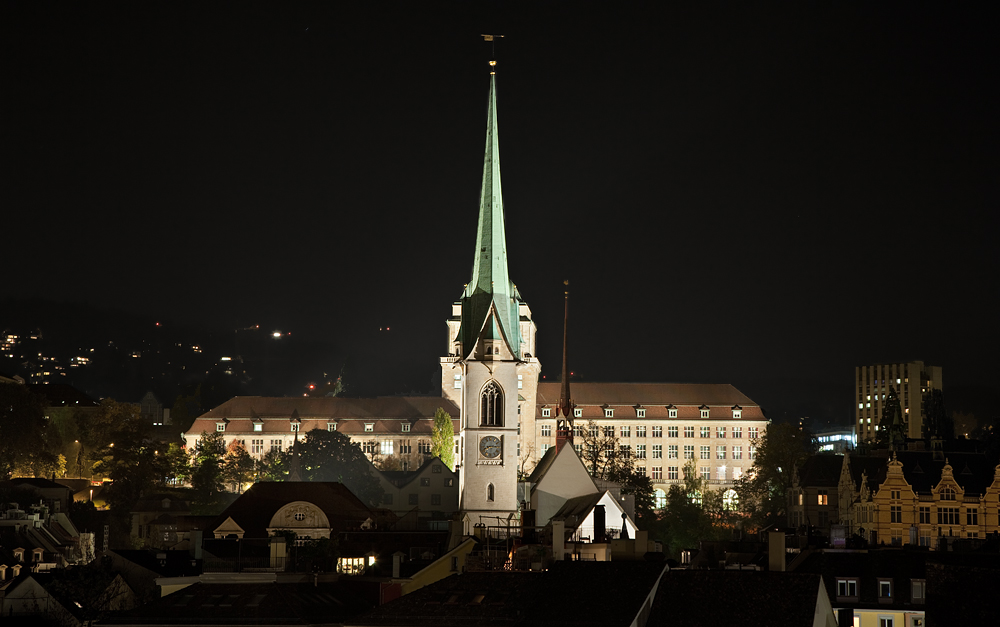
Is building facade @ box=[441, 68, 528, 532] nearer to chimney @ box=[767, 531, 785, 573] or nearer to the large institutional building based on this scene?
chimney @ box=[767, 531, 785, 573]

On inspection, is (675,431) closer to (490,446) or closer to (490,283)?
(490,283)

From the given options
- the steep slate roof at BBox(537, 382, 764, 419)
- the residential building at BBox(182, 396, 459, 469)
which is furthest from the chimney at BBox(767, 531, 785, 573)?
the steep slate roof at BBox(537, 382, 764, 419)

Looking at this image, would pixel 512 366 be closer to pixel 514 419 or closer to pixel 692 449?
pixel 514 419

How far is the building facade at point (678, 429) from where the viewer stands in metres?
172

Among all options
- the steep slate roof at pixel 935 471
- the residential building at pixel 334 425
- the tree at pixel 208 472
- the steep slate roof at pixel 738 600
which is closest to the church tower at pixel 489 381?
the steep slate roof at pixel 935 471

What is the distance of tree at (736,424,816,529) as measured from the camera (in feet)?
414

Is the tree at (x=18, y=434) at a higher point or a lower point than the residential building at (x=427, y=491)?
higher

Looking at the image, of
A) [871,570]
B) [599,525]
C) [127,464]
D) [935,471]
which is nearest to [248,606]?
[599,525]

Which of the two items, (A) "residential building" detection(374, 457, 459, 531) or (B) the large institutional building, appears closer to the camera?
(A) "residential building" detection(374, 457, 459, 531)

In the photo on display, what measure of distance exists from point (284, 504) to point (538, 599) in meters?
46.0

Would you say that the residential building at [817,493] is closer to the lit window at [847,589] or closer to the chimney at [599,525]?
the chimney at [599,525]

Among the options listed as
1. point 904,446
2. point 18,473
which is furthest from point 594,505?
point 18,473

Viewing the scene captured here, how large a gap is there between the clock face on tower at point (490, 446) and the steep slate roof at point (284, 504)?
28.3 feet

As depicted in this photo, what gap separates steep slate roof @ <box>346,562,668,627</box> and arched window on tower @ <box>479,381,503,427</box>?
132 feet
